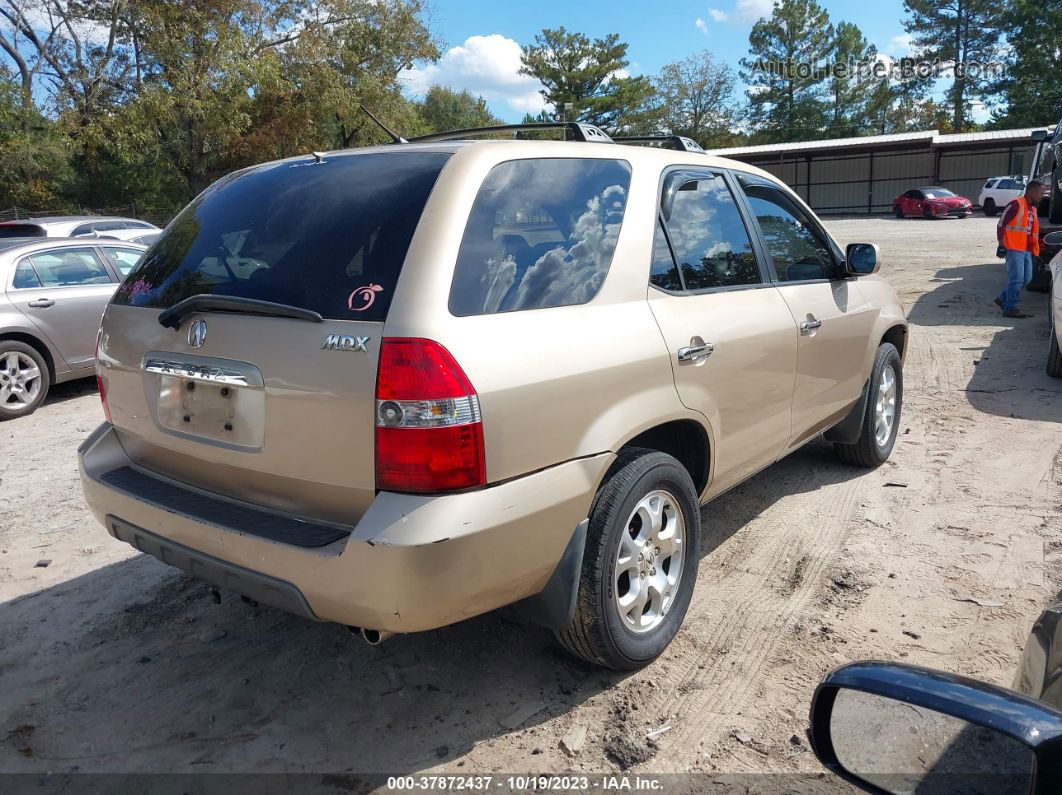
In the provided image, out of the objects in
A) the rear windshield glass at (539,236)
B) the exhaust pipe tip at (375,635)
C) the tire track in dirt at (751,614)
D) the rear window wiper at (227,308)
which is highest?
the rear windshield glass at (539,236)

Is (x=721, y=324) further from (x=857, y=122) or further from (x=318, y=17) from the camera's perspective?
(x=857, y=122)

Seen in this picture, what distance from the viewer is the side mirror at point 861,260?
14.3ft

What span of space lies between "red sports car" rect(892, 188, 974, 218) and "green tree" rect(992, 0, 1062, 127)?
25.6m

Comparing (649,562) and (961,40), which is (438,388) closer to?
(649,562)

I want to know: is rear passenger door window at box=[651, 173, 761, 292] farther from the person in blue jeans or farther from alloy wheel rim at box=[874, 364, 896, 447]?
the person in blue jeans

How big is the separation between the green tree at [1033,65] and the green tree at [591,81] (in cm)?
2506

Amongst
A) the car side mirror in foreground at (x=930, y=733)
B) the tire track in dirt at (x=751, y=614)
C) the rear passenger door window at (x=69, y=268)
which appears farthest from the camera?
the rear passenger door window at (x=69, y=268)

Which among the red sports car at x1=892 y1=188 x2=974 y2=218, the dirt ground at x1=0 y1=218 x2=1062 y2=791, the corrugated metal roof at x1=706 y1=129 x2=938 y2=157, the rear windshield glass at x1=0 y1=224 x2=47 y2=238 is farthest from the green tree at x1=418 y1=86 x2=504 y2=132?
the dirt ground at x1=0 y1=218 x2=1062 y2=791

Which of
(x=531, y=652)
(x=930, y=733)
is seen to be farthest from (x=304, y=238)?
(x=930, y=733)

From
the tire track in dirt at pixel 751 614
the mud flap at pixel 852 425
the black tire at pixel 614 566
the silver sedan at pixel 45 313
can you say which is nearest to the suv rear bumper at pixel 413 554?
the black tire at pixel 614 566

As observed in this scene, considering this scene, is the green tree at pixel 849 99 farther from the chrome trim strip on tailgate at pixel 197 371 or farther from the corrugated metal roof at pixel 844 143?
the chrome trim strip on tailgate at pixel 197 371

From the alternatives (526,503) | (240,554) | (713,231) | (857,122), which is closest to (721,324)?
(713,231)

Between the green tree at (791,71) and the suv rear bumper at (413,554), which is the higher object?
the green tree at (791,71)

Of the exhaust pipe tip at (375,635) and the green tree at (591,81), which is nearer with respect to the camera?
the exhaust pipe tip at (375,635)
